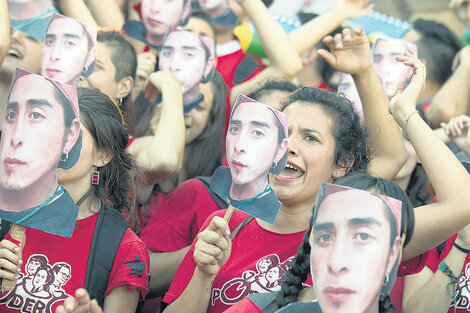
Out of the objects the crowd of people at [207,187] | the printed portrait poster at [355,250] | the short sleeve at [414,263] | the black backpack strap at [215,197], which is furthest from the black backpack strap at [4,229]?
the short sleeve at [414,263]

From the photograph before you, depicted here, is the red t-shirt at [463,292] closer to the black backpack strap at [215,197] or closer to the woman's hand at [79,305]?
the black backpack strap at [215,197]

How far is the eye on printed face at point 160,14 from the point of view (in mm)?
3646

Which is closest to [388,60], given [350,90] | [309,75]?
[350,90]

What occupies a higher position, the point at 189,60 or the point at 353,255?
the point at 353,255

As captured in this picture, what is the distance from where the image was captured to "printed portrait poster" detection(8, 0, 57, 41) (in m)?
3.19

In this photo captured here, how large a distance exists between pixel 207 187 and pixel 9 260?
3.95ft

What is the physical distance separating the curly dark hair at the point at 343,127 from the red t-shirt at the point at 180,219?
669 millimetres

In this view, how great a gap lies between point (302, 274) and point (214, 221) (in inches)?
12.0

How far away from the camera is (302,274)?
205cm

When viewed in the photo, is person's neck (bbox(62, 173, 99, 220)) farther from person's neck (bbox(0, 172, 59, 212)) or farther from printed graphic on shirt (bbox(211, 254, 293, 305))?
printed graphic on shirt (bbox(211, 254, 293, 305))

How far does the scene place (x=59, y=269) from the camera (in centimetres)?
231

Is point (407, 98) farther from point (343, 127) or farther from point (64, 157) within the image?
point (64, 157)

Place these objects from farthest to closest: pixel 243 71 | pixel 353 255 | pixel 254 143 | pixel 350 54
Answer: pixel 243 71 → pixel 350 54 → pixel 254 143 → pixel 353 255

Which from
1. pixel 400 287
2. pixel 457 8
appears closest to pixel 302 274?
pixel 400 287
